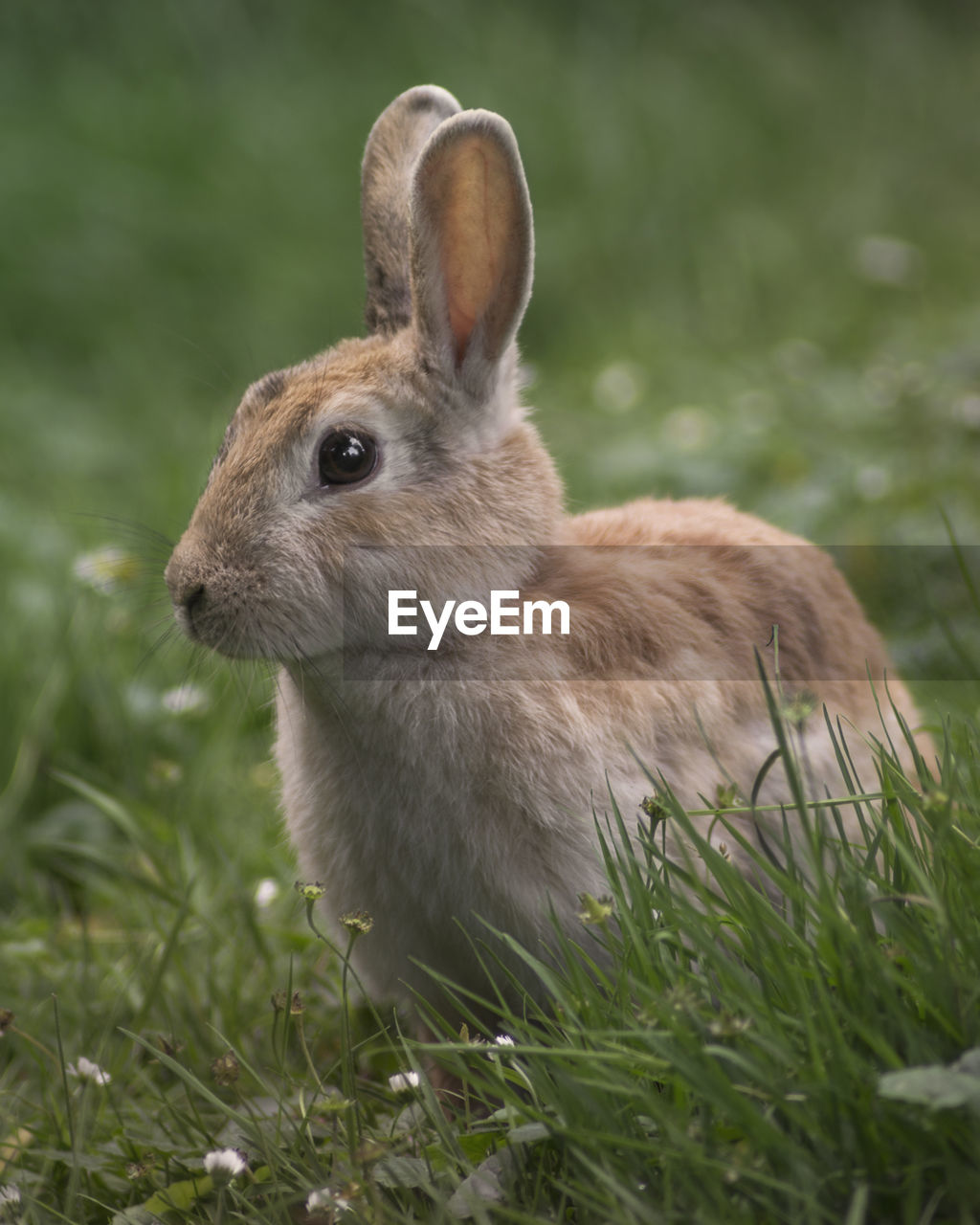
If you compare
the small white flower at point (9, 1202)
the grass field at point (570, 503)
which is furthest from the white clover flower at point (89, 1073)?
the small white flower at point (9, 1202)

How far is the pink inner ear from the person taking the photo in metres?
2.66

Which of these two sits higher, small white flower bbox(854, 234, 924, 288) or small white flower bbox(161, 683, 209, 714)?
small white flower bbox(854, 234, 924, 288)

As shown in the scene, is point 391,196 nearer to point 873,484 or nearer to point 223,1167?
point 223,1167

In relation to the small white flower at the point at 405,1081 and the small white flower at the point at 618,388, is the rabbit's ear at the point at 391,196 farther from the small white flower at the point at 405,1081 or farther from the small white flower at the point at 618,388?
the small white flower at the point at 618,388

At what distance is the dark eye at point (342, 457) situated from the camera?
8.73ft

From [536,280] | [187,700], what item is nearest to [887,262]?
[536,280]

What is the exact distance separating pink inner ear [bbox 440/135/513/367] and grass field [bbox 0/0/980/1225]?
0.95m

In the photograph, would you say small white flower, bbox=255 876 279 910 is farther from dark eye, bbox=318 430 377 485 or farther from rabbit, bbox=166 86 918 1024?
dark eye, bbox=318 430 377 485

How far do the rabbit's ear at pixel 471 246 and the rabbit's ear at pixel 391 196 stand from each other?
310 millimetres

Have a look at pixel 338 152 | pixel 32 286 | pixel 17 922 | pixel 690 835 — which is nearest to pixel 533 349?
pixel 338 152

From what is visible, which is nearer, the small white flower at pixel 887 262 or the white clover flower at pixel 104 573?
the white clover flower at pixel 104 573

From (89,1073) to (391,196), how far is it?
6.52 ft

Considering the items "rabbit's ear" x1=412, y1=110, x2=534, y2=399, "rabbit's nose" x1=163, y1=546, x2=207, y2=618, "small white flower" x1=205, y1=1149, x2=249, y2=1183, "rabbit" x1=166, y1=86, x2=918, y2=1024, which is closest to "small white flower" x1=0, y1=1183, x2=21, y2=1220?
"small white flower" x1=205, y1=1149, x2=249, y2=1183

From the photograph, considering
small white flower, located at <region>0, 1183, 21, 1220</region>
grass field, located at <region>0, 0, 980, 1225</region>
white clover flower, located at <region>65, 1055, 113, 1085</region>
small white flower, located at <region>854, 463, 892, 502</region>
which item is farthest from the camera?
small white flower, located at <region>854, 463, 892, 502</region>
